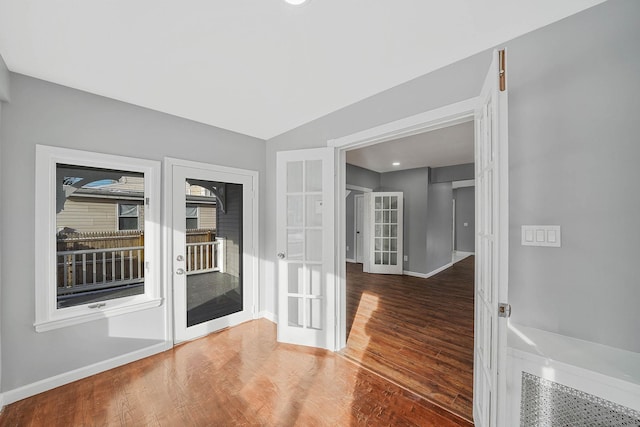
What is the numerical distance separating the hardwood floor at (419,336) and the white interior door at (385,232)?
974 millimetres

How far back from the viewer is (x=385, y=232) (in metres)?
6.25

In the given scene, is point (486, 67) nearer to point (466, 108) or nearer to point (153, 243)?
point (466, 108)

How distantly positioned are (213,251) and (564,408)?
3.31 m

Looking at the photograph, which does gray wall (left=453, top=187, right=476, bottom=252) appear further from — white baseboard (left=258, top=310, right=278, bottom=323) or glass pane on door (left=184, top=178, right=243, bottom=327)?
glass pane on door (left=184, top=178, right=243, bottom=327)

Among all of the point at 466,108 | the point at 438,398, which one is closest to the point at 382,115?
the point at 466,108

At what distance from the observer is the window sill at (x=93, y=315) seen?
6.58ft

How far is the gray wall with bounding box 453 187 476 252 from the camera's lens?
905cm

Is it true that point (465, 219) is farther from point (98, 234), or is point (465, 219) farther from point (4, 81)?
point (4, 81)

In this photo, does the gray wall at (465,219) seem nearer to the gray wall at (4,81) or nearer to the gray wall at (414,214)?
the gray wall at (414,214)

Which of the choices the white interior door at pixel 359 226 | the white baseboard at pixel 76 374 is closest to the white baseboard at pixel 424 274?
the white interior door at pixel 359 226

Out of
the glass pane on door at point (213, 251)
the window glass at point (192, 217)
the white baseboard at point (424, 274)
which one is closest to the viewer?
the window glass at point (192, 217)

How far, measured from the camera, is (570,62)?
1.32 metres

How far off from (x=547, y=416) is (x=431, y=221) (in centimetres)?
512

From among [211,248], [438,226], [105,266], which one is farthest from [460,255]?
[105,266]
